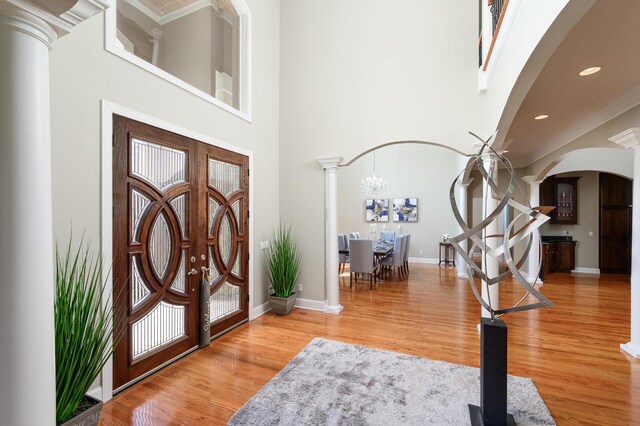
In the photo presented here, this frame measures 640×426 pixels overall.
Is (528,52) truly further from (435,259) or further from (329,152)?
(435,259)

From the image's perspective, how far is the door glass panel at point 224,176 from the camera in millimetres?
3475

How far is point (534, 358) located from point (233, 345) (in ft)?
10.2

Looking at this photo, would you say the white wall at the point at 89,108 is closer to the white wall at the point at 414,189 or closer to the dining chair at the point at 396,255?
the dining chair at the point at 396,255

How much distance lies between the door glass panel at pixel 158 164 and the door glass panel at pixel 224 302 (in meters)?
1.39

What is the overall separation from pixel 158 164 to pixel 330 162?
2.27 m

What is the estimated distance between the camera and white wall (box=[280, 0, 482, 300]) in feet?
12.7

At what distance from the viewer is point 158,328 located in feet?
9.25

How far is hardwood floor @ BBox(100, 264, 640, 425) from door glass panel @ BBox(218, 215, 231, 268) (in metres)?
0.93

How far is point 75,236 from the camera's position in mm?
2203

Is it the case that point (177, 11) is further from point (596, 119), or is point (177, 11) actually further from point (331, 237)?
point (596, 119)

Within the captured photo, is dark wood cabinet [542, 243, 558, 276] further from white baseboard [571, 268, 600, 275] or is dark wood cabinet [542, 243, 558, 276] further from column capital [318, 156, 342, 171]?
column capital [318, 156, 342, 171]

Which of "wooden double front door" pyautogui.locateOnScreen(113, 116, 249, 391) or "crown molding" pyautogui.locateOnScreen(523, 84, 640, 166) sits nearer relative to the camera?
"wooden double front door" pyautogui.locateOnScreen(113, 116, 249, 391)

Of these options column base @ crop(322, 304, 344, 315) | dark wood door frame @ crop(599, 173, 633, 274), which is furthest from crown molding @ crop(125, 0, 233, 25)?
dark wood door frame @ crop(599, 173, 633, 274)

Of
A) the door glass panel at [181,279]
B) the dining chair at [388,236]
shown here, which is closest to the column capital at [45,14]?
the door glass panel at [181,279]
